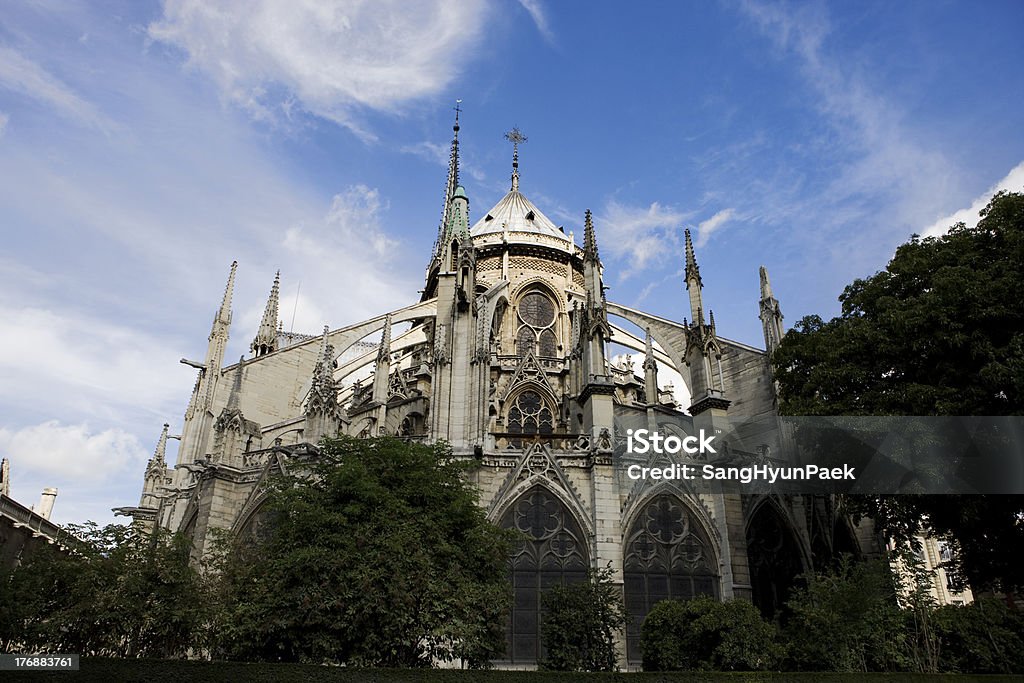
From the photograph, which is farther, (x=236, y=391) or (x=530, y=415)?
(x=530, y=415)

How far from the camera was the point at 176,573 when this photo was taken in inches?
Answer: 668

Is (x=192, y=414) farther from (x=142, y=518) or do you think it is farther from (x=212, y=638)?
(x=212, y=638)

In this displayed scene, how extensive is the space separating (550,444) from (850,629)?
9.92 m

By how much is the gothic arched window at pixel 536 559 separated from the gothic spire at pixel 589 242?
396 inches

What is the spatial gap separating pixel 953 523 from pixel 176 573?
62.8ft

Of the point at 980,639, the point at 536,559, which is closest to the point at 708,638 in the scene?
the point at 536,559

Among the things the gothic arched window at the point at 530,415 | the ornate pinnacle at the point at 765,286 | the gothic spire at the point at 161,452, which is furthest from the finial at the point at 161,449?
the ornate pinnacle at the point at 765,286

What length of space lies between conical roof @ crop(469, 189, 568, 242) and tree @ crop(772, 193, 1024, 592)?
2586 centimetres

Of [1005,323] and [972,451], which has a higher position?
[1005,323]

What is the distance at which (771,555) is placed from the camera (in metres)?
23.5

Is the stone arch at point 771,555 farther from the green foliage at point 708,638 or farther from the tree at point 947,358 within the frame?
the green foliage at point 708,638

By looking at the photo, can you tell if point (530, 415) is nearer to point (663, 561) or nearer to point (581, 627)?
point (663, 561)

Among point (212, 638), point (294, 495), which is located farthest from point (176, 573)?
point (294, 495)

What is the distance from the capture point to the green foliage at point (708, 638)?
54.7 feet
